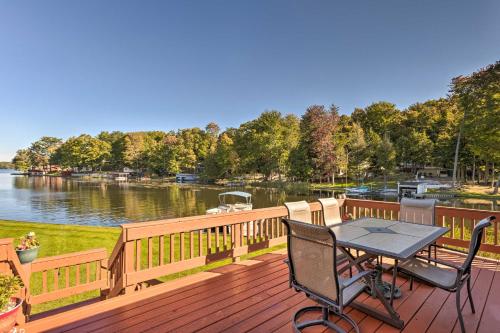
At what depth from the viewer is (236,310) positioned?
245 centimetres

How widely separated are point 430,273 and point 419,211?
4.90 ft

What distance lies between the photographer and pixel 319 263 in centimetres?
177

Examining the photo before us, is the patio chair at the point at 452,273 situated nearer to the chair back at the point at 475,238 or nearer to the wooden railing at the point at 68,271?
the chair back at the point at 475,238

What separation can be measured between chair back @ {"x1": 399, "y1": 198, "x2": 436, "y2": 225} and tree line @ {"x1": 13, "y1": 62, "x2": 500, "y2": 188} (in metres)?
24.7

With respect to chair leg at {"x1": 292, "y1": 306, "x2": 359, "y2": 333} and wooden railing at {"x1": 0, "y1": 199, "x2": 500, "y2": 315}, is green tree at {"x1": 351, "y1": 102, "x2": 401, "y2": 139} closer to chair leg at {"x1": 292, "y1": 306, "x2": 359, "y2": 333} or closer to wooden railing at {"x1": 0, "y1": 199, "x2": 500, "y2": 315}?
wooden railing at {"x1": 0, "y1": 199, "x2": 500, "y2": 315}

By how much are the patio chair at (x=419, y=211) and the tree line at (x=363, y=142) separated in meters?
24.7

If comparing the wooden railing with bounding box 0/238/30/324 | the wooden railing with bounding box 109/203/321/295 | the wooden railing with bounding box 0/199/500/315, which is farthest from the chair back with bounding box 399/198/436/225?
the wooden railing with bounding box 0/238/30/324

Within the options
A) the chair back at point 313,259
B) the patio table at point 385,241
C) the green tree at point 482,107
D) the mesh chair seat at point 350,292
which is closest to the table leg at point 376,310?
the patio table at point 385,241

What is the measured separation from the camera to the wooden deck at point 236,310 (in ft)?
7.03

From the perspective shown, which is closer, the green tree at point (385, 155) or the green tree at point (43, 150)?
the green tree at point (385, 155)

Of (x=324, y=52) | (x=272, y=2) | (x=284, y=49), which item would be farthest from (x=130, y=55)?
(x=324, y=52)

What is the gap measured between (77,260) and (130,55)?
1926 cm

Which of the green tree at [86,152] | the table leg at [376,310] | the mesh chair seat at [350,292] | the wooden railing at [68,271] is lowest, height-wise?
the wooden railing at [68,271]

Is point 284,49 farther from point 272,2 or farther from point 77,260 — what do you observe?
point 77,260
